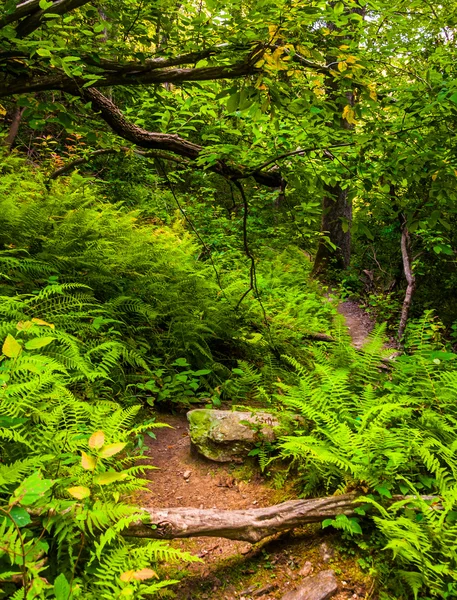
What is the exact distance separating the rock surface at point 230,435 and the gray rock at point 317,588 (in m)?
1.24

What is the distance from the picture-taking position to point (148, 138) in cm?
443

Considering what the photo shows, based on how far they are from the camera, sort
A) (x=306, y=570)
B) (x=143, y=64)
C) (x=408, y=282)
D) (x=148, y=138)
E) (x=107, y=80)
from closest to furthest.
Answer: (x=306, y=570), (x=143, y=64), (x=107, y=80), (x=148, y=138), (x=408, y=282)

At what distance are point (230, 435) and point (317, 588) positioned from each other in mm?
1443

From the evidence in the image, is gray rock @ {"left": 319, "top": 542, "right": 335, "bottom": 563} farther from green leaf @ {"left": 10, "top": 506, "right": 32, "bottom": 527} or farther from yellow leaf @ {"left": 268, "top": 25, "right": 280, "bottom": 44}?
yellow leaf @ {"left": 268, "top": 25, "right": 280, "bottom": 44}

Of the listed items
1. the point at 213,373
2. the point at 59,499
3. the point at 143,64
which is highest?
the point at 143,64

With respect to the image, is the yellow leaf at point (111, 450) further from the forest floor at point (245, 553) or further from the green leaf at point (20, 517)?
the forest floor at point (245, 553)

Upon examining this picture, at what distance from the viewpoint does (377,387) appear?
13.2 feet

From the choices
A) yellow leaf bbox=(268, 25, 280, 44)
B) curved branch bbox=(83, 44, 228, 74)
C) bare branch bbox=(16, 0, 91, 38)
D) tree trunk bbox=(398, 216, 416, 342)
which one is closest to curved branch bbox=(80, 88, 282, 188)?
curved branch bbox=(83, 44, 228, 74)

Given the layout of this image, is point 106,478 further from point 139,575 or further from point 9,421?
point 9,421

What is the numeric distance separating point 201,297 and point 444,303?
5.38 m

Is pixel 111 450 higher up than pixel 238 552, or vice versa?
pixel 111 450

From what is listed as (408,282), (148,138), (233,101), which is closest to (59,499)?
(233,101)

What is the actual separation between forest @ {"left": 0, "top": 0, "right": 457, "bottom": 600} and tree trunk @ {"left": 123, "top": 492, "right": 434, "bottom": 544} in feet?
0.04

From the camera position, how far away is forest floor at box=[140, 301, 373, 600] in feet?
7.23
